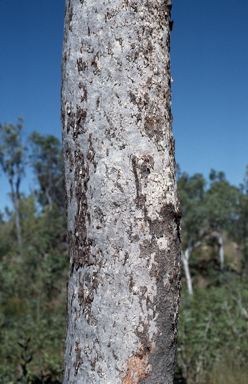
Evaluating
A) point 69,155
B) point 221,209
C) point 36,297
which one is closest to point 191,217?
point 221,209

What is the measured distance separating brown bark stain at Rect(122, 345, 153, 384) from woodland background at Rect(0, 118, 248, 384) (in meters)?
1.84

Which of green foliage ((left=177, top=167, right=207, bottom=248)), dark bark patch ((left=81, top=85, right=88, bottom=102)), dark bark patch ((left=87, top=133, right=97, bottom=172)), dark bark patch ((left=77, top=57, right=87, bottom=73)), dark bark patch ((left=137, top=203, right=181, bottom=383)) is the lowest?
dark bark patch ((left=137, top=203, right=181, bottom=383))

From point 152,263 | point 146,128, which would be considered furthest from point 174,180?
point 152,263

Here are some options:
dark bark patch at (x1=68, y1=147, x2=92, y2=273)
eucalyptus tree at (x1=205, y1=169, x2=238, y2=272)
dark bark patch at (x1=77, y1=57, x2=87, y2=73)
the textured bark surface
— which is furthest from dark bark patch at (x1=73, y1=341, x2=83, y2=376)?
eucalyptus tree at (x1=205, y1=169, x2=238, y2=272)

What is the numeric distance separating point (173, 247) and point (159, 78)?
0.65 metres

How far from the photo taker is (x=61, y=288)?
9.21 metres

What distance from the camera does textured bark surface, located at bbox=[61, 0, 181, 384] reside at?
3.53ft

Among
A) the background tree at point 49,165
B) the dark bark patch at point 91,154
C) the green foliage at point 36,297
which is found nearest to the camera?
the dark bark patch at point 91,154

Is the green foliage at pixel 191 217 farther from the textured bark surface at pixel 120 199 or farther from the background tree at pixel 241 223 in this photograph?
the textured bark surface at pixel 120 199

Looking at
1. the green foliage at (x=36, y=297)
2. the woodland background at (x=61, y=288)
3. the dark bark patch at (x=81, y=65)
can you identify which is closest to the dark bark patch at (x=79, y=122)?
the dark bark patch at (x=81, y=65)

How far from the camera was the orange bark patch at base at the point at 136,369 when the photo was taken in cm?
106

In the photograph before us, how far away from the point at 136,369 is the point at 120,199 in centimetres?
57

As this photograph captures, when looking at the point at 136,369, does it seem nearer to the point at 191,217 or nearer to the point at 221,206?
the point at 191,217

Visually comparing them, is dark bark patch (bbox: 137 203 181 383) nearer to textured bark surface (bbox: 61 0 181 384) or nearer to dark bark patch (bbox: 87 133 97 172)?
textured bark surface (bbox: 61 0 181 384)
